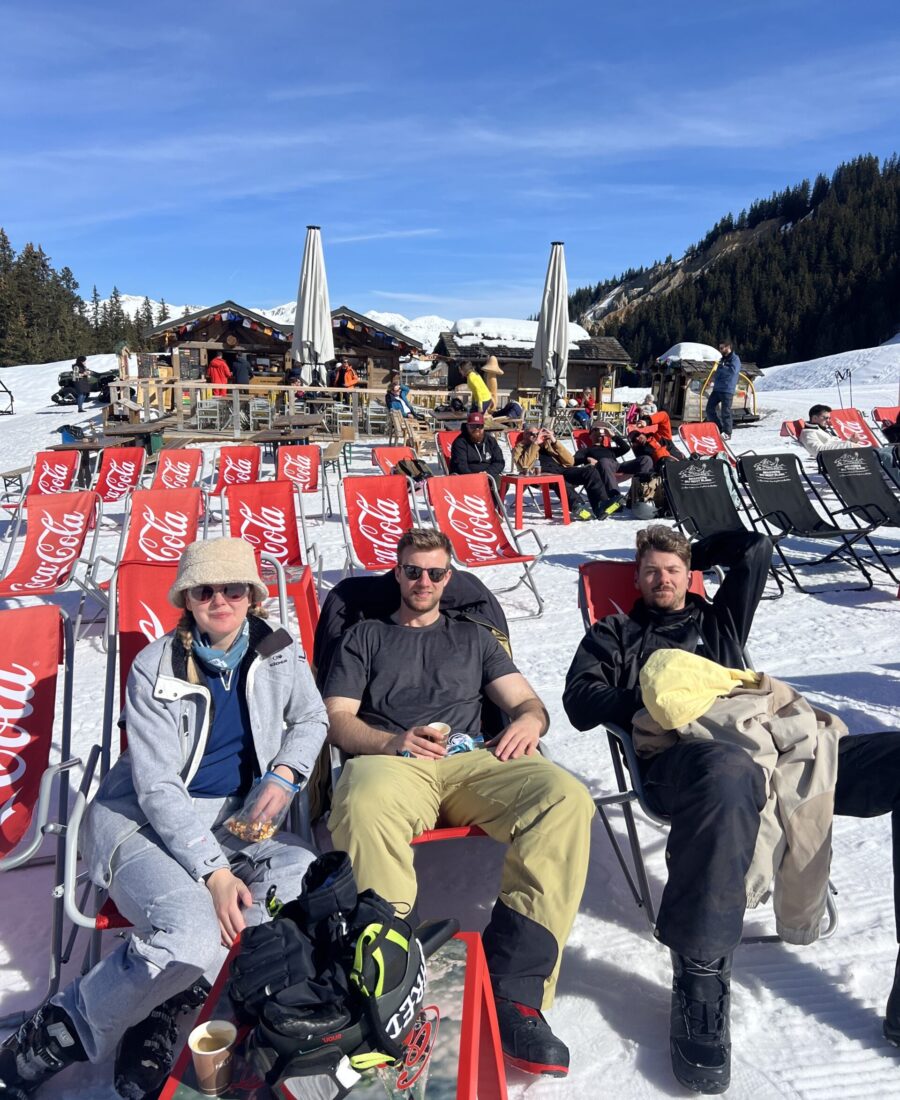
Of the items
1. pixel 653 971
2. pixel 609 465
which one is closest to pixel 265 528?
pixel 653 971

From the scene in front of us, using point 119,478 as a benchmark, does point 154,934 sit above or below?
below

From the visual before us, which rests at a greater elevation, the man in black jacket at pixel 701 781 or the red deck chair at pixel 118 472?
the red deck chair at pixel 118 472

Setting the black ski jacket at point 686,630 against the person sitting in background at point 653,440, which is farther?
the person sitting in background at point 653,440

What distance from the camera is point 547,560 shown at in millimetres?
6879

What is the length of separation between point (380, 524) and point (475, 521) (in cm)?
68

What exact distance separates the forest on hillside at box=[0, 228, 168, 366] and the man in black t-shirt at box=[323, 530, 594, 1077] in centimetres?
4169

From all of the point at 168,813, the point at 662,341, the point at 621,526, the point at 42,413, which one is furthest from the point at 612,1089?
the point at 662,341

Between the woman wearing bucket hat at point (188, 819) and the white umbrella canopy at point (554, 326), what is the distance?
1343cm

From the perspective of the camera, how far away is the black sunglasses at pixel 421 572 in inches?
107

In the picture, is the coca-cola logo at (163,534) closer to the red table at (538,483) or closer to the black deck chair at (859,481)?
the red table at (538,483)

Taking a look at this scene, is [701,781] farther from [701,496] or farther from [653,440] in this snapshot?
[653,440]

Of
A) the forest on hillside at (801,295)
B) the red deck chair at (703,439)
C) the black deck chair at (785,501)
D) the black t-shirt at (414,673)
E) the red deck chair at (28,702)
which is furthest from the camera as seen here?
the forest on hillside at (801,295)

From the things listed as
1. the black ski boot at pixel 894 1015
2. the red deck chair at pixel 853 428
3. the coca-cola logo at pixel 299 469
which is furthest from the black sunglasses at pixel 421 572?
the red deck chair at pixel 853 428

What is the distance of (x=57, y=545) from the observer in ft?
17.7
